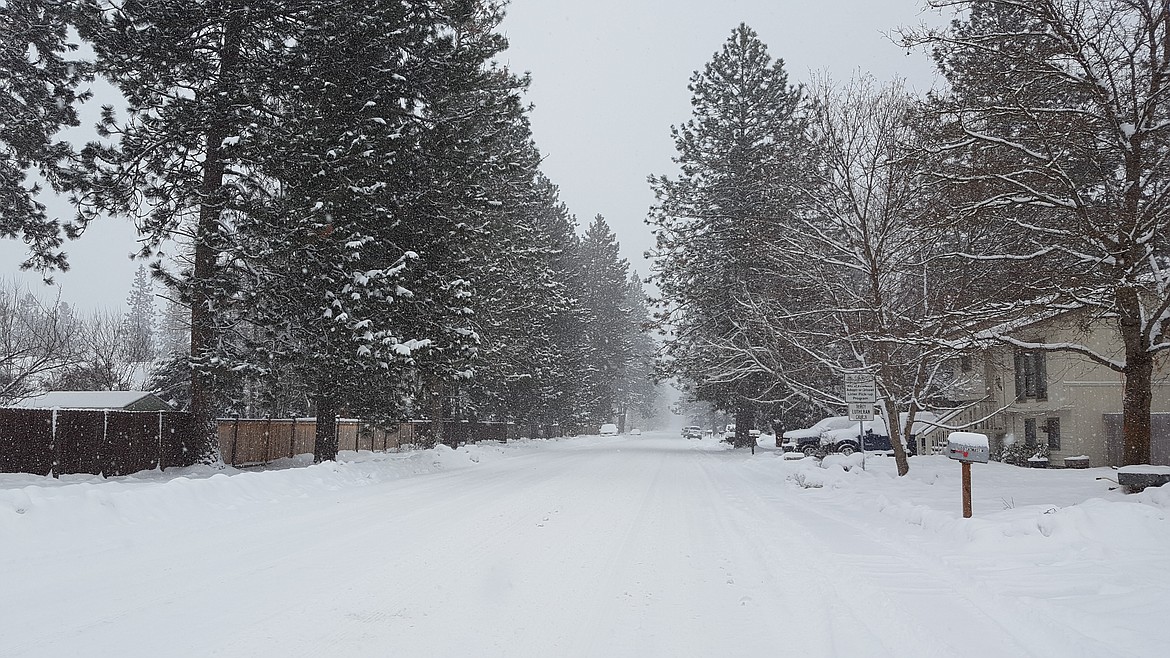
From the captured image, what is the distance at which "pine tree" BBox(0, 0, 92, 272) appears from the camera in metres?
17.2

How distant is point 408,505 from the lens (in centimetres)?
1167

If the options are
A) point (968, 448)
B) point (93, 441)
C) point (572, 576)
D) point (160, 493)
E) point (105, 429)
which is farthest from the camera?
point (105, 429)

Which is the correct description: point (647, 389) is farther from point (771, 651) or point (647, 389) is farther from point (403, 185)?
point (771, 651)

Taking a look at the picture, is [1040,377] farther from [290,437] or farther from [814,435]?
[290,437]

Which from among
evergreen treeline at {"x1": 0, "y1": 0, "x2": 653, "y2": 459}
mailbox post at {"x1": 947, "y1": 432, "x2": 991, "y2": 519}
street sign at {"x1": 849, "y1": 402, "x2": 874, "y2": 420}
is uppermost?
evergreen treeline at {"x1": 0, "y1": 0, "x2": 653, "y2": 459}

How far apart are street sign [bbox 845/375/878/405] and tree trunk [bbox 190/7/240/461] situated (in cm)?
1539

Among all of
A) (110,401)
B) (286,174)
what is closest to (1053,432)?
(286,174)

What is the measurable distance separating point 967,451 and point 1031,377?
18.3 metres

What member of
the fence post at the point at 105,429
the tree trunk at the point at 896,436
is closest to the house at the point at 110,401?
the fence post at the point at 105,429

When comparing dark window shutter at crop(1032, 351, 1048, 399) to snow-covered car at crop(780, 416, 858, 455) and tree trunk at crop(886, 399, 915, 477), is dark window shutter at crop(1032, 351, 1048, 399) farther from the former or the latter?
tree trunk at crop(886, 399, 915, 477)

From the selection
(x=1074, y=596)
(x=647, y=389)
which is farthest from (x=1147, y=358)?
(x=647, y=389)

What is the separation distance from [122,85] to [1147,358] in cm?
2170

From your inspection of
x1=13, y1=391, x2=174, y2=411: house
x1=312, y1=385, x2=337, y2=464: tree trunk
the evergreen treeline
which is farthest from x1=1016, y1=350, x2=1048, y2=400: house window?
x1=13, y1=391, x2=174, y2=411: house

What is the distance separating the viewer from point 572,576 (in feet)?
21.7
